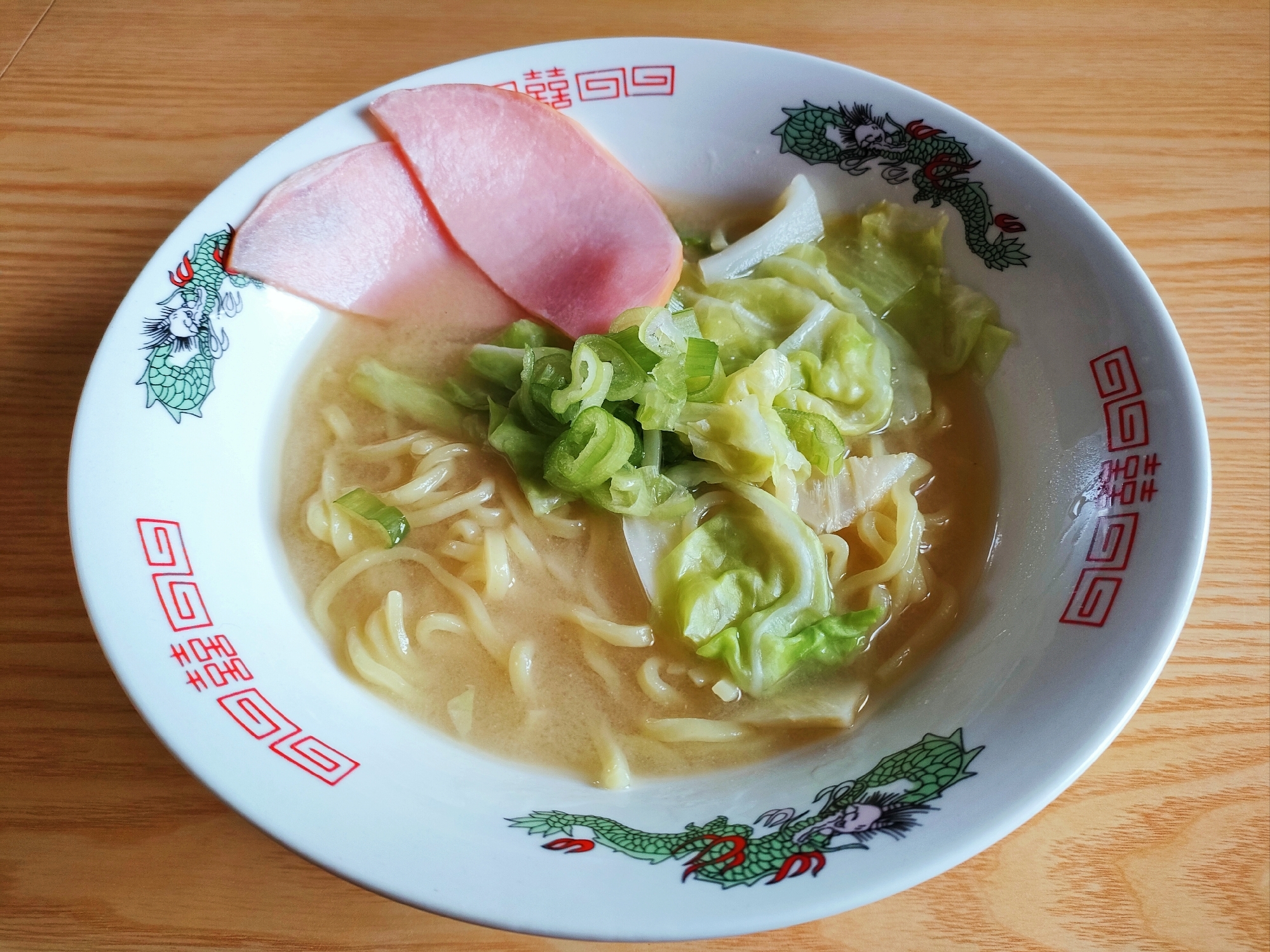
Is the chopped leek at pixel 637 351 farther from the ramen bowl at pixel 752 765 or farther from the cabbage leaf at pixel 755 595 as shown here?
the ramen bowl at pixel 752 765

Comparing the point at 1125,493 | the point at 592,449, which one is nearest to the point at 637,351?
the point at 592,449

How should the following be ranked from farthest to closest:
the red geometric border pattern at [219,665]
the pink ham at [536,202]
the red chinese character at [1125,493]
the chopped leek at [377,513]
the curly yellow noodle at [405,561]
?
the pink ham at [536,202] → the chopped leek at [377,513] → the curly yellow noodle at [405,561] → the red chinese character at [1125,493] → the red geometric border pattern at [219,665]

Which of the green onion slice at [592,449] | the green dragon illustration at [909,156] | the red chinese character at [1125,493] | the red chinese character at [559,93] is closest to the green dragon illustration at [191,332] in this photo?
the green onion slice at [592,449]

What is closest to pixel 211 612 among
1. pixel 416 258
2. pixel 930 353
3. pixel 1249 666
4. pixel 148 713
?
pixel 148 713

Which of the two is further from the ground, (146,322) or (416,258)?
(416,258)

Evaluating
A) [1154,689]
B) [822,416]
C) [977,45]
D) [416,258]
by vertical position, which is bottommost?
[1154,689]

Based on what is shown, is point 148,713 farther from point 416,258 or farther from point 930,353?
point 930,353

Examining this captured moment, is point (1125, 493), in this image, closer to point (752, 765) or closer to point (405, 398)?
point (752, 765)
